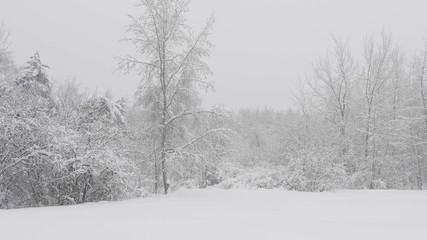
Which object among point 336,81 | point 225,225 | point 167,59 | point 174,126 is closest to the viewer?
point 225,225

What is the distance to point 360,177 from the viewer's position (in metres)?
18.9

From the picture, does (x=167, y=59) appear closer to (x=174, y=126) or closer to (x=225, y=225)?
(x=174, y=126)

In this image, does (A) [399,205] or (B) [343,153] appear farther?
(B) [343,153]

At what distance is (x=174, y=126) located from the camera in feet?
49.1

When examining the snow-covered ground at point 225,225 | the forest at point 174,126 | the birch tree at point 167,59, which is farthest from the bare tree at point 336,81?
the snow-covered ground at point 225,225

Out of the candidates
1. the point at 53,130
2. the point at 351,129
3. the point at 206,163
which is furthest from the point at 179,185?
the point at 351,129

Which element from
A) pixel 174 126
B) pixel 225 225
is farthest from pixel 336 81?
pixel 225 225

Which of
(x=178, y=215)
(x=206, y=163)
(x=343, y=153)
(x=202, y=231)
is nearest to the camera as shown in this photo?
(x=202, y=231)

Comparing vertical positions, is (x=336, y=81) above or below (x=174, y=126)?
above

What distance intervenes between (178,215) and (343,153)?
651 inches

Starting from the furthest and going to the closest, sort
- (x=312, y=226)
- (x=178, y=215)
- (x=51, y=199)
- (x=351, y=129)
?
1. (x=351, y=129)
2. (x=51, y=199)
3. (x=178, y=215)
4. (x=312, y=226)

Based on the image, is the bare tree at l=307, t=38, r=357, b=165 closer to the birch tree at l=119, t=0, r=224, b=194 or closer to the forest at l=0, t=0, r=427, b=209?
the forest at l=0, t=0, r=427, b=209

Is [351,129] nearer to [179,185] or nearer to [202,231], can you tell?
[179,185]

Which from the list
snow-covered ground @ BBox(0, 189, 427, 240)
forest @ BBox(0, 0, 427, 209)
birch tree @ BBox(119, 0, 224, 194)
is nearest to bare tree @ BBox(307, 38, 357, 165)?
forest @ BBox(0, 0, 427, 209)
